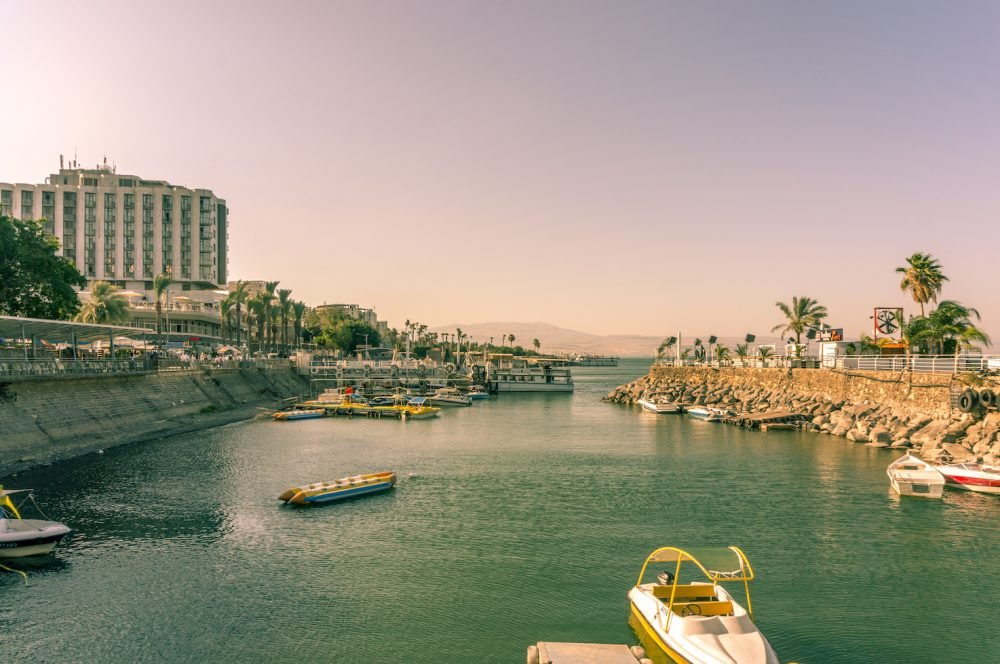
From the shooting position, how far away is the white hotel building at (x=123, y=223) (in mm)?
164375

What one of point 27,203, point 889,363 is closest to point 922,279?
point 889,363

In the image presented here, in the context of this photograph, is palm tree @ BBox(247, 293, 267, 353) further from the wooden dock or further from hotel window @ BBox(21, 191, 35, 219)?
the wooden dock

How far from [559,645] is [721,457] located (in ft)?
129

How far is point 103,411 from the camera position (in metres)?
55.1

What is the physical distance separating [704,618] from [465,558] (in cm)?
1222

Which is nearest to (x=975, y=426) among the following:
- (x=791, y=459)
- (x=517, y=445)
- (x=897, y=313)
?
(x=791, y=459)

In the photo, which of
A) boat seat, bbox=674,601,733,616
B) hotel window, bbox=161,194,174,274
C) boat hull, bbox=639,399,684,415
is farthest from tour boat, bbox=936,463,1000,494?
hotel window, bbox=161,194,174,274

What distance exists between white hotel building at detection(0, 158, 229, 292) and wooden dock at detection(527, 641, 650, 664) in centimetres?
16805

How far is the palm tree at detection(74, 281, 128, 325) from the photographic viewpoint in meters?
89.0

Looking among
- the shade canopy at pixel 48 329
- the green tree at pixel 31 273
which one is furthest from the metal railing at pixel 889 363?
the green tree at pixel 31 273

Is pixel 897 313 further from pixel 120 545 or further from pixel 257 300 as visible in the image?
pixel 257 300

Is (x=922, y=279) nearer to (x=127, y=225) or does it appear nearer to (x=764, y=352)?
(x=764, y=352)

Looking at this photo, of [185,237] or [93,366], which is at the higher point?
[185,237]

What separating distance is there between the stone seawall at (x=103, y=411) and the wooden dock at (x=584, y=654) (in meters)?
38.3
